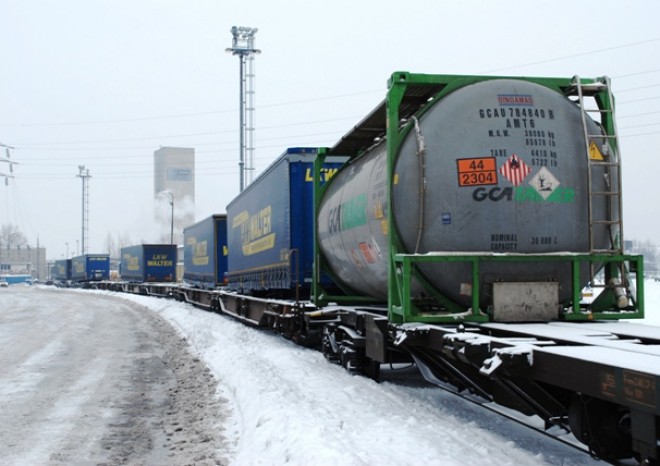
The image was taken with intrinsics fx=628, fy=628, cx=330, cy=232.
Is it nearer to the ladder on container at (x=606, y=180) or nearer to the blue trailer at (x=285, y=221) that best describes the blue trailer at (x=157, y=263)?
the blue trailer at (x=285, y=221)

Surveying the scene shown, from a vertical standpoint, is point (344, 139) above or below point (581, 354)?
above

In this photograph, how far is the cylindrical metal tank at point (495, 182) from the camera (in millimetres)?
6309

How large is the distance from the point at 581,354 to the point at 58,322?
2177 cm

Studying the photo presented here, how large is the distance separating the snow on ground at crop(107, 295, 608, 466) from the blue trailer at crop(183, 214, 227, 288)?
45.5 ft

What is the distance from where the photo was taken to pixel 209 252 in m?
24.9

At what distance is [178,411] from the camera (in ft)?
26.5

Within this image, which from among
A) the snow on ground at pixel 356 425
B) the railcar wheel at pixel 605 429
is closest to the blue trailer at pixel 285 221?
the snow on ground at pixel 356 425

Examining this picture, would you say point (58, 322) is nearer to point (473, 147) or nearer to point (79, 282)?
point (473, 147)

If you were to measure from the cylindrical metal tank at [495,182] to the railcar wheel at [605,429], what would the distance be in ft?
7.03

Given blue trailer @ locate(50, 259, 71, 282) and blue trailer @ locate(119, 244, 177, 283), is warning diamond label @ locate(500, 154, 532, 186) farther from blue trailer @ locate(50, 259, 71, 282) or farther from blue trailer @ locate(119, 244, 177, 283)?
blue trailer @ locate(50, 259, 71, 282)

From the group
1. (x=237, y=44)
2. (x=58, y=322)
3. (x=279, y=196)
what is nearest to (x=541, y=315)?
(x=279, y=196)

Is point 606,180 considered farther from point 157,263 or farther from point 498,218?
point 157,263

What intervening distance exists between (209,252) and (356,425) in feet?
63.5

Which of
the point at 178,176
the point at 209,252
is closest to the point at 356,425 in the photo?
the point at 209,252
